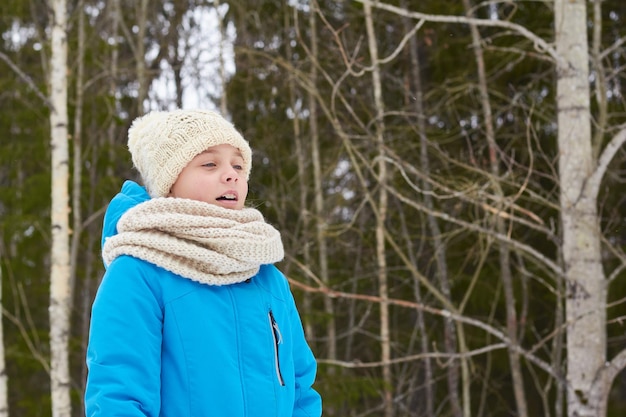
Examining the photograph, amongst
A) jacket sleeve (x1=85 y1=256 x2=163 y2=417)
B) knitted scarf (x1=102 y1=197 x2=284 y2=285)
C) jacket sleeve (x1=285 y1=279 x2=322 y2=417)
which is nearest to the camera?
jacket sleeve (x1=85 y1=256 x2=163 y2=417)

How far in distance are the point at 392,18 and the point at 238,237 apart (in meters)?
8.82

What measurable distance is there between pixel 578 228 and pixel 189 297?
3.06 meters

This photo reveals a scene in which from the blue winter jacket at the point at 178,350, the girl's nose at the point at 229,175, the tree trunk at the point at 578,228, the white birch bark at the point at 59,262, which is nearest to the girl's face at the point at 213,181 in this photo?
the girl's nose at the point at 229,175

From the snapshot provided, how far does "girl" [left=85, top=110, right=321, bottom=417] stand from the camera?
1.67 meters

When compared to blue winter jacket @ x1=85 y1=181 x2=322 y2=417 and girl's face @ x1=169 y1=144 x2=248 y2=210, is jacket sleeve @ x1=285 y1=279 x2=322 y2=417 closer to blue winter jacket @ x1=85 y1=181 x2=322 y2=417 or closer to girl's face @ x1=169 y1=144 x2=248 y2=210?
blue winter jacket @ x1=85 y1=181 x2=322 y2=417

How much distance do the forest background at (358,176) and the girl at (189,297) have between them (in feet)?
15.2

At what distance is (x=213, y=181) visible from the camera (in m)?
1.92

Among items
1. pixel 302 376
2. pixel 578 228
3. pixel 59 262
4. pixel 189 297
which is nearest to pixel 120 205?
pixel 189 297

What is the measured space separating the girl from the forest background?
4.62 metres

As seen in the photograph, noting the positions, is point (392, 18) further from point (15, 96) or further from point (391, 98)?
point (15, 96)

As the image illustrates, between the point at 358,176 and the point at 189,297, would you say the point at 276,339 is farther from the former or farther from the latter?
the point at 358,176

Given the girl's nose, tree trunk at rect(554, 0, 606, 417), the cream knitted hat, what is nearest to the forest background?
tree trunk at rect(554, 0, 606, 417)

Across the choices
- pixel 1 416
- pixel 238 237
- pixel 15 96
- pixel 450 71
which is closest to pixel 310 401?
pixel 238 237

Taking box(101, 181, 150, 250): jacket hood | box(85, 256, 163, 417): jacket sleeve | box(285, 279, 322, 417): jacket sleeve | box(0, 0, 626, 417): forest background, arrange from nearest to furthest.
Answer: box(85, 256, 163, 417): jacket sleeve → box(101, 181, 150, 250): jacket hood → box(285, 279, 322, 417): jacket sleeve → box(0, 0, 626, 417): forest background
